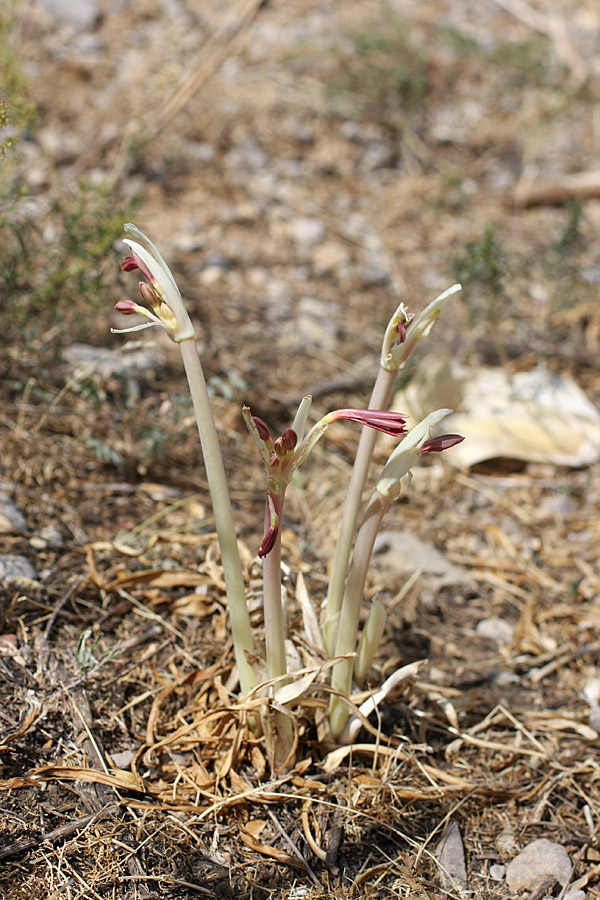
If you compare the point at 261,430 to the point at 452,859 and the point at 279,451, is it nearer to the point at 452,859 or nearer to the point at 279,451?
the point at 279,451

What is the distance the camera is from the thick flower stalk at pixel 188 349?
4.71ft

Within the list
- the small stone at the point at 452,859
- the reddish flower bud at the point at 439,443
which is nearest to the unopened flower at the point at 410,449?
the reddish flower bud at the point at 439,443

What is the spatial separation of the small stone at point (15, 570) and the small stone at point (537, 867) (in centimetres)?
133

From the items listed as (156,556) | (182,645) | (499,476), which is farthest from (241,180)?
(182,645)

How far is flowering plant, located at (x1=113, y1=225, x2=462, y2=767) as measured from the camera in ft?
4.71

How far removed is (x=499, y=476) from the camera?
319 cm

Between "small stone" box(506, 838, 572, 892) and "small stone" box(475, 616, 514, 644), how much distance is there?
69 cm

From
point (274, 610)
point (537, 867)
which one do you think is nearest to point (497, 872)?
point (537, 867)

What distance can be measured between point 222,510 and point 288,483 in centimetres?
18

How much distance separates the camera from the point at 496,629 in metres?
2.48

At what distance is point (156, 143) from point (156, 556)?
2894mm

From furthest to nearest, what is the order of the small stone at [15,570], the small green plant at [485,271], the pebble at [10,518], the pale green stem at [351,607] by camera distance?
the small green plant at [485,271], the pebble at [10,518], the small stone at [15,570], the pale green stem at [351,607]

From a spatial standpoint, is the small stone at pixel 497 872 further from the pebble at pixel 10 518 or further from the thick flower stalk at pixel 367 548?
the pebble at pixel 10 518

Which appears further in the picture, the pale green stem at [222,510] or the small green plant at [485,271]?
the small green plant at [485,271]
